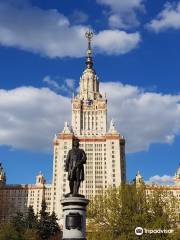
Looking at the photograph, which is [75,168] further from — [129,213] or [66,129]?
[66,129]

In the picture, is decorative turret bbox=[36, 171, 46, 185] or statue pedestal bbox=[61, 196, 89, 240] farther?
decorative turret bbox=[36, 171, 46, 185]

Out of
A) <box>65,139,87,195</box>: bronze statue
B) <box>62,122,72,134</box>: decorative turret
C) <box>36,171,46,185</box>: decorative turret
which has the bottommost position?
<box>65,139,87,195</box>: bronze statue

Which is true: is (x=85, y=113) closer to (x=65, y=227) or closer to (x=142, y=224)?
(x=142, y=224)

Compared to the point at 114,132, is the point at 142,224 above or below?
below

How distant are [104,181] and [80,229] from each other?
15366 cm

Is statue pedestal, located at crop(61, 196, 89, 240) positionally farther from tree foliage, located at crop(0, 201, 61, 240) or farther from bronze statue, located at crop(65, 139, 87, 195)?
tree foliage, located at crop(0, 201, 61, 240)

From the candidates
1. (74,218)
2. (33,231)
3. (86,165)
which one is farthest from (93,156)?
(74,218)

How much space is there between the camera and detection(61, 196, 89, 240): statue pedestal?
25547 mm

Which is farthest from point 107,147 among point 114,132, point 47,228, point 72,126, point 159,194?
point 159,194

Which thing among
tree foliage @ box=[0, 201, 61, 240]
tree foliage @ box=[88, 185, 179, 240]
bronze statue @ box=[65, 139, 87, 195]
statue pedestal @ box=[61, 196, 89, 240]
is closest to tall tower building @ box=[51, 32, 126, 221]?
tree foliage @ box=[0, 201, 61, 240]

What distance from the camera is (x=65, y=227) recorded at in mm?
25750

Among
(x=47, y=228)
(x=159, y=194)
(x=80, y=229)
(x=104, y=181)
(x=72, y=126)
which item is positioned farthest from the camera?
(x=72, y=126)

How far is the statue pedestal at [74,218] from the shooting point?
83.8ft

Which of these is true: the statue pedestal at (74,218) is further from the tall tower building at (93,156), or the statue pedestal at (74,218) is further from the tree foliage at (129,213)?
the tall tower building at (93,156)
